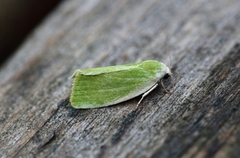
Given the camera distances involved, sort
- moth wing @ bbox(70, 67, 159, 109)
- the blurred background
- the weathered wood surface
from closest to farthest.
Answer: the weathered wood surface → moth wing @ bbox(70, 67, 159, 109) → the blurred background

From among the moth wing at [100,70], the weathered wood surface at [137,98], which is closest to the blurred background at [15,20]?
the weathered wood surface at [137,98]

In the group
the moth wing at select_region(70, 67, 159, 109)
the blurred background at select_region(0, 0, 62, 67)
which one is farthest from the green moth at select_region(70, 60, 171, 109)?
the blurred background at select_region(0, 0, 62, 67)

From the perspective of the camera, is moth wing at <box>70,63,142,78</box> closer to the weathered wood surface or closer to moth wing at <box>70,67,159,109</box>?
moth wing at <box>70,67,159,109</box>

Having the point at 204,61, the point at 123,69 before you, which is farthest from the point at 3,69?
the point at 204,61

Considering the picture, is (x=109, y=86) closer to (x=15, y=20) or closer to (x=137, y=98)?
(x=137, y=98)

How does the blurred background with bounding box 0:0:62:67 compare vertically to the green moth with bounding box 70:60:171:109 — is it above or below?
above
